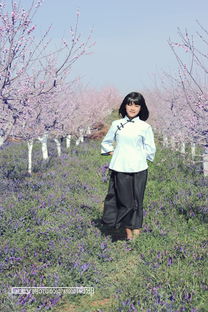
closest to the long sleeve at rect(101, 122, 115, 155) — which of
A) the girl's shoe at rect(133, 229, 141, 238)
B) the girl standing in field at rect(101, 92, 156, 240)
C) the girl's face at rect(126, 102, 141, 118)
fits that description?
the girl standing in field at rect(101, 92, 156, 240)

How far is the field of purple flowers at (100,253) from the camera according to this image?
13.8ft

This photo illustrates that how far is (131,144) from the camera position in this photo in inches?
237

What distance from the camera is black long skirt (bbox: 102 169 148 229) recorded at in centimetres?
618

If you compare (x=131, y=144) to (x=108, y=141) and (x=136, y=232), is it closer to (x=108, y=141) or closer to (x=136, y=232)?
(x=108, y=141)

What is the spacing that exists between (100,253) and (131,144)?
197 cm

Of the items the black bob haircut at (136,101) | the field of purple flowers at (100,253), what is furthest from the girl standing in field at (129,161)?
the field of purple flowers at (100,253)

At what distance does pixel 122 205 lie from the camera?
6301 millimetres

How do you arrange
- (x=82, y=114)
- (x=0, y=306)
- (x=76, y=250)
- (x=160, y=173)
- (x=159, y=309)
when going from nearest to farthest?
(x=159, y=309) → (x=0, y=306) → (x=76, y=250) → (x=160, y=173) → (x=82, y=114)

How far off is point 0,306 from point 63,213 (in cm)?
352

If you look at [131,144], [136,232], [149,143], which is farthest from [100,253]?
[149,143]

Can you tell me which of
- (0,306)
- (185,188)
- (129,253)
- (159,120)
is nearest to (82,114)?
(159,120)

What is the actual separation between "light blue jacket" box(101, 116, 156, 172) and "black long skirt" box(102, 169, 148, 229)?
183 mm

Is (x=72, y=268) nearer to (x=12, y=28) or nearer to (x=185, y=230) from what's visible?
(x=185, y=230)

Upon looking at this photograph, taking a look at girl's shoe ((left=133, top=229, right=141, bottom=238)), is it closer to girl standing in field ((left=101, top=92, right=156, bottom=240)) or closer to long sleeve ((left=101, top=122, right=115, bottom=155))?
girl standing in field ((left=101, top=92, right=156, bottom=240))
